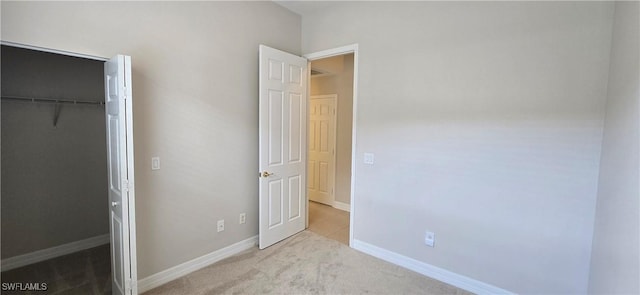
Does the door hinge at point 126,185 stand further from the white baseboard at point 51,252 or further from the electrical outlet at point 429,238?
the electrical outlet at point 429,238

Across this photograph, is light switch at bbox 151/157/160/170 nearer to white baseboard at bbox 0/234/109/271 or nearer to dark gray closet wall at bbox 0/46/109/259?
dark gray closet wall at bbox 0/46/109/259

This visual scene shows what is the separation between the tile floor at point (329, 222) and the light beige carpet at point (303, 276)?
0.44 metres

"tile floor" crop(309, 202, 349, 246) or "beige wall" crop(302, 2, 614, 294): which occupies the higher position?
"beige wall" crop(302, 2, 614, 294)

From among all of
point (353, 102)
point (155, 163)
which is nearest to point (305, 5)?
point (353, 102)

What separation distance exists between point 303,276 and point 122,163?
177 centimetres

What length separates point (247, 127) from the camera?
3.06 meters

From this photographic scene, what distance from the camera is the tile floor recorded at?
3594 millimetres

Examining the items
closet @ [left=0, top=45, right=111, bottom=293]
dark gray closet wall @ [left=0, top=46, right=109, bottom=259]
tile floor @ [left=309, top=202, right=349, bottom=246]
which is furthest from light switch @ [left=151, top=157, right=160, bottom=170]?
tile floor @ [left=309, top=202, right=349, bottom=246]

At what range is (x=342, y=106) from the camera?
4648 mm

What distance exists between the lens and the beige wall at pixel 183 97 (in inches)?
76.4

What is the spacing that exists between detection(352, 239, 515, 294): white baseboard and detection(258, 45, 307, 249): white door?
912 millimetres

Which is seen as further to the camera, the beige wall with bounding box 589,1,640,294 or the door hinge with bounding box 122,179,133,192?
the door hinge with bounding box 122,179,133,192

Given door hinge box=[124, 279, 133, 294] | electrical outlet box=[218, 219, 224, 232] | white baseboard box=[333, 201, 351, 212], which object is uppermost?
electrical outlet box=[218, 219, 224, 232]

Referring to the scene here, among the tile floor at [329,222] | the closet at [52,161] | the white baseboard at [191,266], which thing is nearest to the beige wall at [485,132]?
the tile floor at [329,222]
